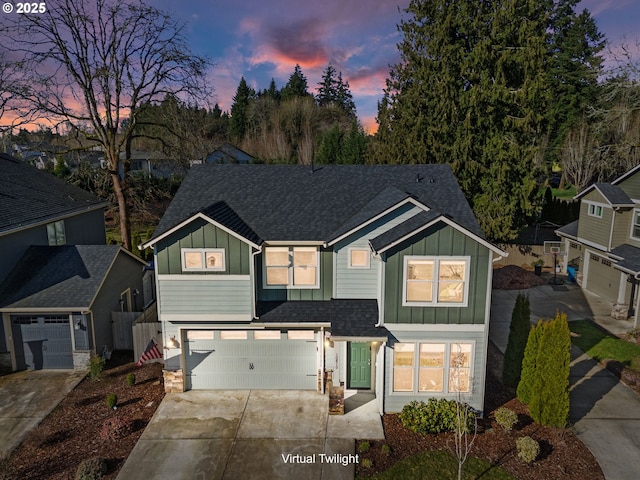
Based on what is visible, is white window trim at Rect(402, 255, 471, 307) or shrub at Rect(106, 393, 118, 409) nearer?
white window trim at Rect(402, 255, 471, 307)

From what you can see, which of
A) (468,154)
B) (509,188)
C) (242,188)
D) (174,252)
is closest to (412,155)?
(468,154)

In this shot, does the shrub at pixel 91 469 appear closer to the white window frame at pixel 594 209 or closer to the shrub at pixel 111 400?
the shrub at pixel 111 400

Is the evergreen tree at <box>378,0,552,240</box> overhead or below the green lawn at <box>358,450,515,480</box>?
overhead

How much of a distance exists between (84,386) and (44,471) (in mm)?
4401

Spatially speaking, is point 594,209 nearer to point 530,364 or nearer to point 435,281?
point 530,364

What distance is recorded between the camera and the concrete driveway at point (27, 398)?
1162 centimetres

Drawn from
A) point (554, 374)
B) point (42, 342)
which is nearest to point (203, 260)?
point (42, 342)

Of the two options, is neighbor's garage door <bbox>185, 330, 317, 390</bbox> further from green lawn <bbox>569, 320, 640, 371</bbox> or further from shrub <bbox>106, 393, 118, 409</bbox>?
green lawn <bbox>569, 320, 640, 371</bbox>

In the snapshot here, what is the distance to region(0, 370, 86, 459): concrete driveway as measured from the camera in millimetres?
11625

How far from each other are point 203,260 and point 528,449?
33.6ft

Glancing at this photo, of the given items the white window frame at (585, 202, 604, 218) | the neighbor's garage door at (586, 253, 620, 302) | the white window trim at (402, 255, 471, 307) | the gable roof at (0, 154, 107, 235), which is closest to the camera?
the white window trim at (402, 255, 471, 307)

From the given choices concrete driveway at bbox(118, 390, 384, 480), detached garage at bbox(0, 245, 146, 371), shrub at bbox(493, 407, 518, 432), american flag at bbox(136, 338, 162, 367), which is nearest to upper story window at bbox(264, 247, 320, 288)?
concrete driveway at bbox(118, 390, 384, 480)

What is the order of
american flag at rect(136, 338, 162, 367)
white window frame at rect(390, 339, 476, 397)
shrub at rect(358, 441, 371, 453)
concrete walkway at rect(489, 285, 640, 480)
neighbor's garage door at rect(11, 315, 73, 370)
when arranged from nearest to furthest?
concrete walkway at rect(489, 285, 640, 480) < shrub at rect(358, 441, 371, 453) < white window frame at rect(390, 339, 476, 397) < american flag at rect(136, 338, 162, 367) < neighbor's garage door at rect(11, 315, 73, 370)

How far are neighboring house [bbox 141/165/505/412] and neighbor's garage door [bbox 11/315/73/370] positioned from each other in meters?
4.74
